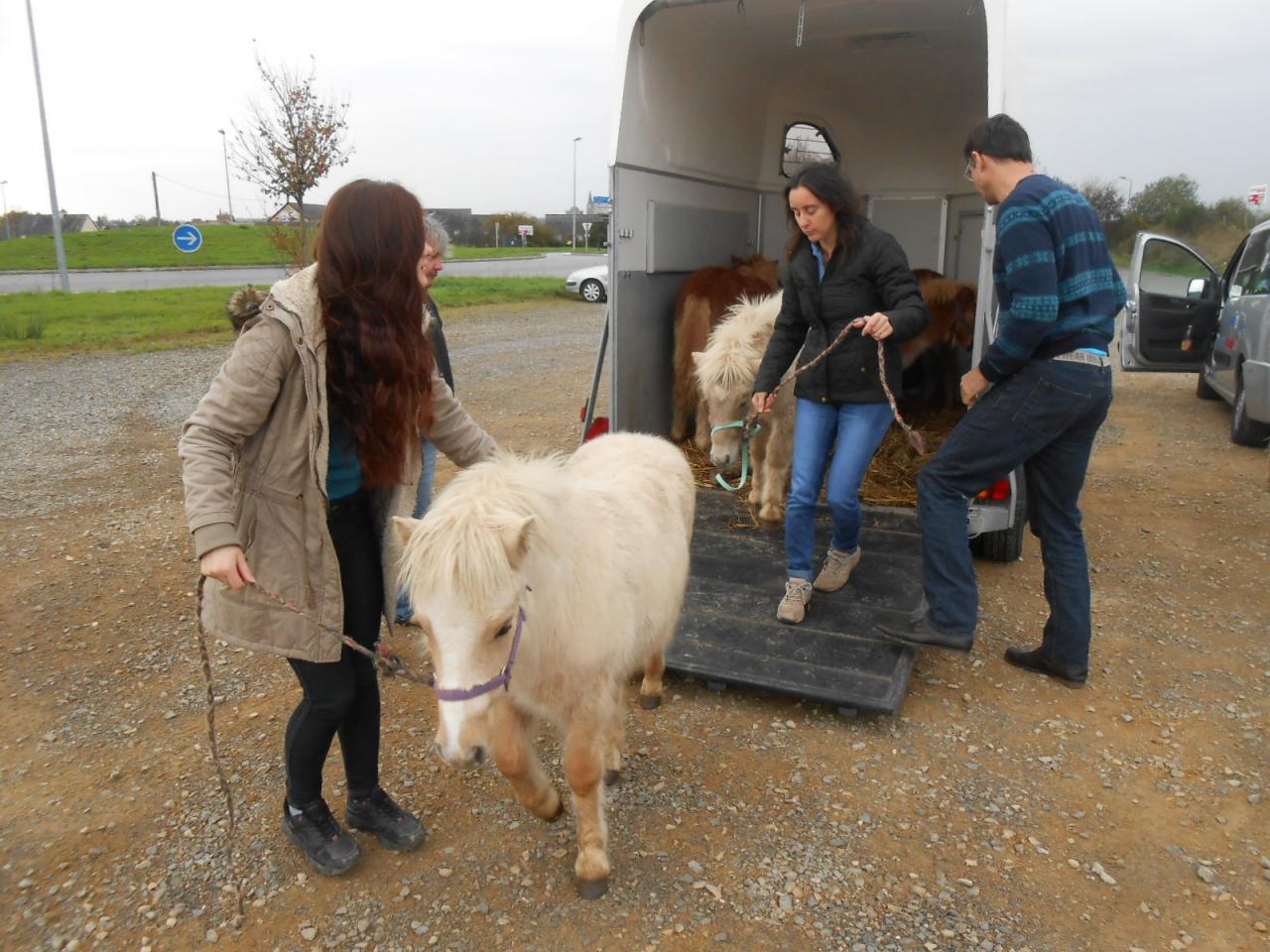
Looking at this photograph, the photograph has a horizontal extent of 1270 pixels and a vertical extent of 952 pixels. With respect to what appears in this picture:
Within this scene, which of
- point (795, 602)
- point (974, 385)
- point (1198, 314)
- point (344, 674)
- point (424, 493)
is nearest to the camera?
point (344, 674)

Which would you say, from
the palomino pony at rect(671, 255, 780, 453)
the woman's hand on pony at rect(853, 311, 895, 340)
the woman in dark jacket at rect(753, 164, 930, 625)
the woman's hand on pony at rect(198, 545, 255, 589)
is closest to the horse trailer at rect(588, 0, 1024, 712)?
the palomino pony at rect(671, 255, 780, 453)

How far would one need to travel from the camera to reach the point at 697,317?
238 inches

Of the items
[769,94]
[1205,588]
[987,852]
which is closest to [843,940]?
[987,852]

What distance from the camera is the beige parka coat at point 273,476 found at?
2.08m

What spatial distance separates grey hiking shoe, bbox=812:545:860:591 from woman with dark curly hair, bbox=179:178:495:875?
2511 millimetres

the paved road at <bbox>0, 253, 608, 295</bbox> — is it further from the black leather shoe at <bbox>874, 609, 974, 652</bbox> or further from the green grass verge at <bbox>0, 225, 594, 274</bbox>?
the black leather shoe at <bbox>874, 609, 974, 652</bbox>

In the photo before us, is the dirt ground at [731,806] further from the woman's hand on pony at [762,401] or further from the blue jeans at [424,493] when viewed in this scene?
the woman's hand on pony at [762,401]

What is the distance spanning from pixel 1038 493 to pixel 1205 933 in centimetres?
181

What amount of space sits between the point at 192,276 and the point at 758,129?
29690mm

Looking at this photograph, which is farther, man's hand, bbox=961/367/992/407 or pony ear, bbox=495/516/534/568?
man's hand, bbox=961/367/992/407

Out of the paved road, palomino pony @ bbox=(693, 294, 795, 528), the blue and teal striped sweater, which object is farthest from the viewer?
the paved road

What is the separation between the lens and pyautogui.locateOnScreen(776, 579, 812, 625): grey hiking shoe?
4.02 m

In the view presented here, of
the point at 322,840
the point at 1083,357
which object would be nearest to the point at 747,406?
the point at 1083,357

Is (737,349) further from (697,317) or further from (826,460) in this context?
(697,317)
